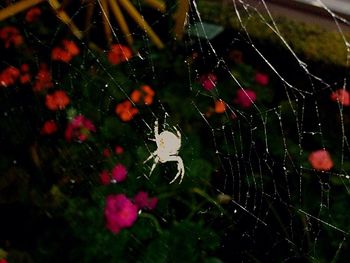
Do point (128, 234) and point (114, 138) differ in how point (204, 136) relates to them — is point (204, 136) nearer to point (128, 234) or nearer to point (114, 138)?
point (114, 138)

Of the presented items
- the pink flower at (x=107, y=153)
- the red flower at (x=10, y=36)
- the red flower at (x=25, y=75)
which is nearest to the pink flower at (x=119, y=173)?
the pink flower at (x=107, y=153)

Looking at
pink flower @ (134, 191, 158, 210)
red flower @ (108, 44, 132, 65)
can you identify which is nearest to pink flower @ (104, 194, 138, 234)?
pink flower @ (134, 191, 158, 210)

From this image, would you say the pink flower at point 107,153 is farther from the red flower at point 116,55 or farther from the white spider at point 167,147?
the red flower at point 116,55

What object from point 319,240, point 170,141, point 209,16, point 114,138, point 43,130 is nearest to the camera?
point 170,141

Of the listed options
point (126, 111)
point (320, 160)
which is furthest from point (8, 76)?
point (320, 160)

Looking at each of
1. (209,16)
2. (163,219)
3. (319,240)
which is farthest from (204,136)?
(209,16)
